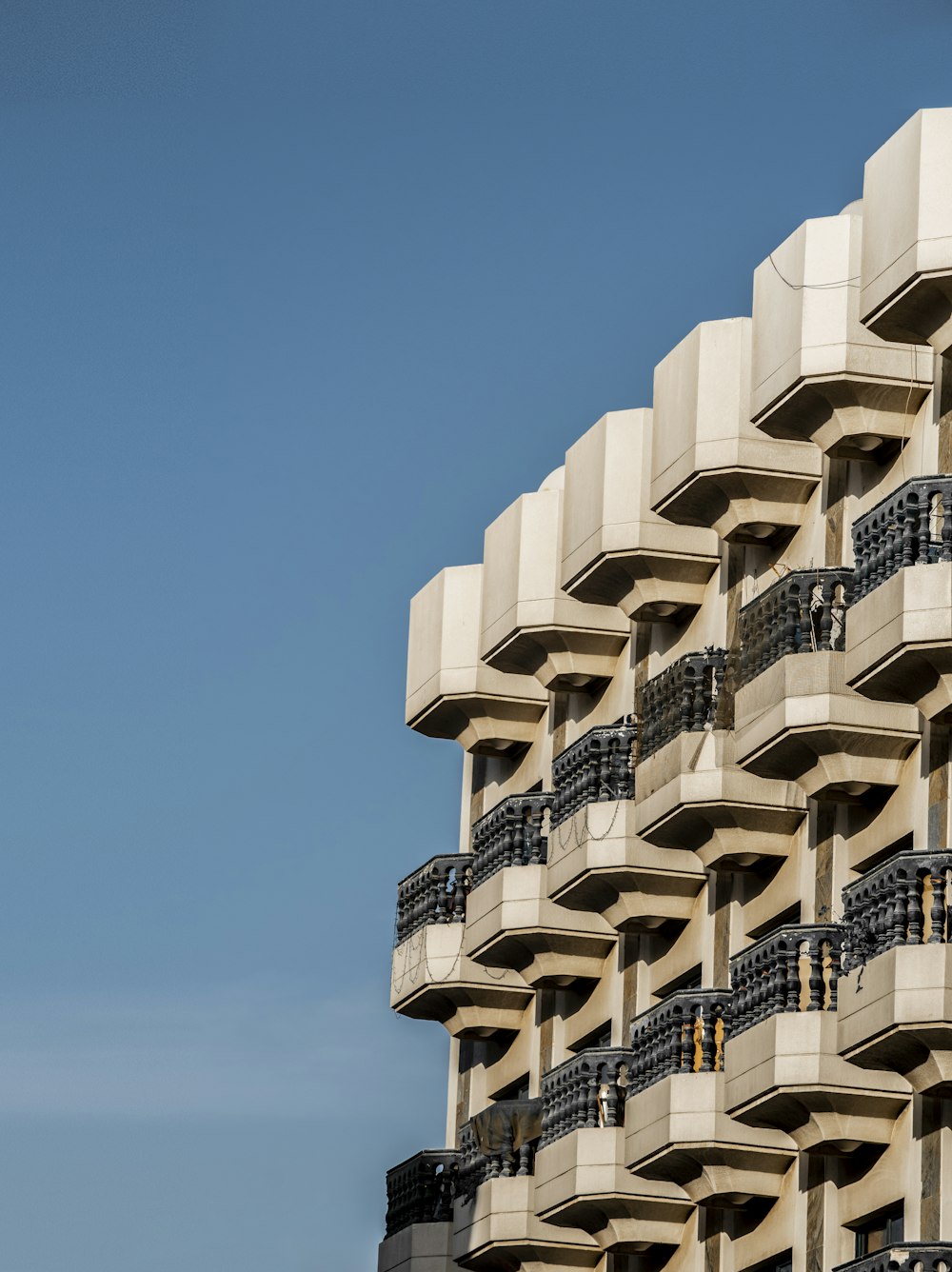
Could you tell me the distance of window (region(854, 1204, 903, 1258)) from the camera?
32531 millimetres

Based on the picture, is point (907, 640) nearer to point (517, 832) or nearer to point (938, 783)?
point (938, 783)

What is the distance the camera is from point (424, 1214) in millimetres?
44531

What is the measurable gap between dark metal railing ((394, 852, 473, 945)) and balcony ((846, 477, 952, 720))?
44.0 feet

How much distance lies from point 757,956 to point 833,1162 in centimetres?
226

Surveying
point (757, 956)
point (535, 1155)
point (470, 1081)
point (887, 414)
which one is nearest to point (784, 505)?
point (887, 414)

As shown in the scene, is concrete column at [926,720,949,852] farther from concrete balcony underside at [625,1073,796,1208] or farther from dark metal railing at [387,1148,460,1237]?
dark metal railing at [387,1148,460,1237]

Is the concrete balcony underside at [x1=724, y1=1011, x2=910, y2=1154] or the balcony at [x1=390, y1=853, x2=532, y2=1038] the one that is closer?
the concrete balcony underside at [x1=724, y1=1011, x2=910, y2=1154]

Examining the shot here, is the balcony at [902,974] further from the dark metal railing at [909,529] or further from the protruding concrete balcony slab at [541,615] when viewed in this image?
the protruding concrete balcony slab at [541,615]

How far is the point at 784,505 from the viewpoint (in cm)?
3700

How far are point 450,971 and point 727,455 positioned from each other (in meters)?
10.7

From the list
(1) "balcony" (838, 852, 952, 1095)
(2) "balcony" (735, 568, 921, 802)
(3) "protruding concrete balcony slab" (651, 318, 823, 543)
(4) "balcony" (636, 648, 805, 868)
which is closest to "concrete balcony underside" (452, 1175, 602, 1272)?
(4) "balcony" (636, 648, 805, 868)

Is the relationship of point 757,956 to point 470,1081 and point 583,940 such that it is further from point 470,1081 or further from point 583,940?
point 470,1081

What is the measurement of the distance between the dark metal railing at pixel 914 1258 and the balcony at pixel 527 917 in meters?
11.3

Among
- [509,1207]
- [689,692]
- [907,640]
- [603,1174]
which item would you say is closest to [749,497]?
[689,692]
